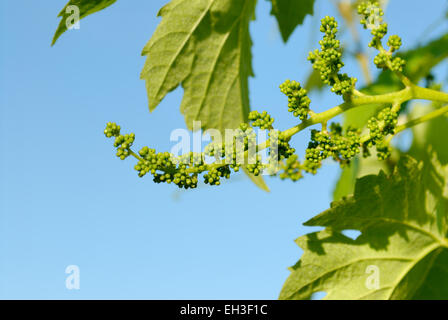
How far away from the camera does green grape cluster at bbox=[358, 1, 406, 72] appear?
199 cm

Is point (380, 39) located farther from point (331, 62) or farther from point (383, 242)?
point (383, 242)

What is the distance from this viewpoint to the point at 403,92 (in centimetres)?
202

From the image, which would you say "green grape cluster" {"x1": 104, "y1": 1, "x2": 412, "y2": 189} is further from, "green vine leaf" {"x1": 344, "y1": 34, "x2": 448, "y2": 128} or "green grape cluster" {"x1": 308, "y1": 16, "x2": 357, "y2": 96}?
"green vine leaf" {"x1": 344, "y1": 34, "x2": 448, "y2": 128}

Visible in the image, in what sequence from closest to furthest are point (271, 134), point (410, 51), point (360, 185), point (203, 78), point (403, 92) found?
point (271, 134) < point (403, 92) < point (360, 185) < point (203, 78) < point (410, 51)

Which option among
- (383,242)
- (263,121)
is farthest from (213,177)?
(383,242)

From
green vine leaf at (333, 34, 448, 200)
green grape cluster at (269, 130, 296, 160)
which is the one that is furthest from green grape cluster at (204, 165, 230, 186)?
green vine leaf at (333, 34, 448, 200)

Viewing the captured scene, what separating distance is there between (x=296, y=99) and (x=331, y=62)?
185mm

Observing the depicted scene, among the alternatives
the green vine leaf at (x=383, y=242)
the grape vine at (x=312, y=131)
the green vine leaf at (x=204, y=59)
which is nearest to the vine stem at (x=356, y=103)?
the grape vine at (x=312, y=131)

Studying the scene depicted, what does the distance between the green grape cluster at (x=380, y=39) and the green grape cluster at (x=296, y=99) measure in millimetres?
327

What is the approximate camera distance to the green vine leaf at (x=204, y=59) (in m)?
2.38
